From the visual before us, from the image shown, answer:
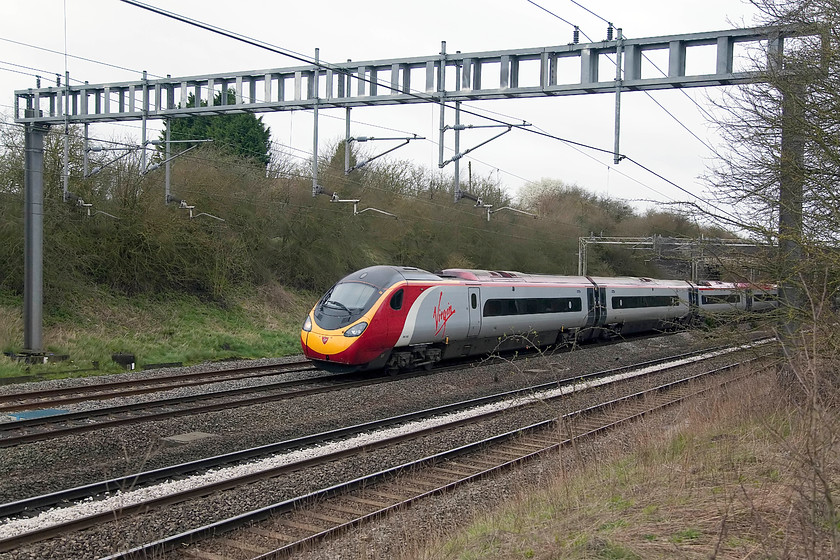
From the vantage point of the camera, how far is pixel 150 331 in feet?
79.2

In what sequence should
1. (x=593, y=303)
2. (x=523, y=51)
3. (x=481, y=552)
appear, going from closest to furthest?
1. (x=481, y=552)
2. (x=523, y=51)
3. (x=593, y=303)

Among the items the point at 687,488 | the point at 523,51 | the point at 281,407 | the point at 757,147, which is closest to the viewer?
the point at 687,488

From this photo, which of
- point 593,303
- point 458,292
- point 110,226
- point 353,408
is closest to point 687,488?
point 353,408

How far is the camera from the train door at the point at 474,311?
18.9 m

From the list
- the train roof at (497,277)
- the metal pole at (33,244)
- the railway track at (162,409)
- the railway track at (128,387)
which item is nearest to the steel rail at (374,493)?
the railway track at (162,409)

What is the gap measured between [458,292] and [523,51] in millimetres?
6069

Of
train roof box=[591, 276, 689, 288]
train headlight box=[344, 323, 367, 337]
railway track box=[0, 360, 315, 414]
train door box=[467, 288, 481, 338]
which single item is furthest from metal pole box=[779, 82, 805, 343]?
train roof box=[591, 276, 689, 288]

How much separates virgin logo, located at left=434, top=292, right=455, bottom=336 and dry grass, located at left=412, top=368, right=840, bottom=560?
25.6ft

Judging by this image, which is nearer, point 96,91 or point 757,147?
point 757,147

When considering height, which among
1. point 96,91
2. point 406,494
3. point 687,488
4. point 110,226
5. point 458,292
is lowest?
point 406,494

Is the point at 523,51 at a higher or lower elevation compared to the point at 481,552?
higher

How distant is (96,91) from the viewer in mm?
18312

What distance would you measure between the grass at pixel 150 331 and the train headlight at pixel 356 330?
6.93 metres

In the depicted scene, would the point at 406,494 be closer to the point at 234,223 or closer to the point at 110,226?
the point at 110,226
